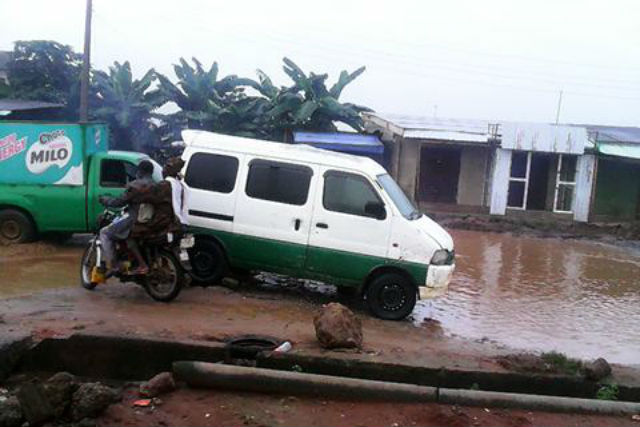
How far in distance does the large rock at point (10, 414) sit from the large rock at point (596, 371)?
4810 mm

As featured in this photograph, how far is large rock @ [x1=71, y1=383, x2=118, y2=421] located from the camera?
4527 millimetres

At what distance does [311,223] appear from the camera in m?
8.03

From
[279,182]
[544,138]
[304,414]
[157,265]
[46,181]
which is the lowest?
[304,414]

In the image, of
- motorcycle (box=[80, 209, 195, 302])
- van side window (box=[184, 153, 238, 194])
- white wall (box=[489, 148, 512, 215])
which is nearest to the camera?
motorcycle (box=[80, 209, 195, 302])

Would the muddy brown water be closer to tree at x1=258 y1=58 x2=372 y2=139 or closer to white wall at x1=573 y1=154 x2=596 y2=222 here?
white wall at x1=573 y1=154 x2=596 y2=222

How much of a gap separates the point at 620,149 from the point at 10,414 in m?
20.7

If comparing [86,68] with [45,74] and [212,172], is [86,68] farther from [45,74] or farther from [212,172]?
[212,172]

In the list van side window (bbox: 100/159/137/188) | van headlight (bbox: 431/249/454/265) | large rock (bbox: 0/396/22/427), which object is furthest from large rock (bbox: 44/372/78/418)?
van side window (bbox: 100/159/137/188)

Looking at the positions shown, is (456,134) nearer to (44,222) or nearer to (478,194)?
(478,194)

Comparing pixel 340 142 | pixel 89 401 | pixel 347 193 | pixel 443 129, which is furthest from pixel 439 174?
pixel 89 401

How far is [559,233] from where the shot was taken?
1906cm

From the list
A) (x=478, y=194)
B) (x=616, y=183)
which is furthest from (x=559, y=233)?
(x=616, y=183)

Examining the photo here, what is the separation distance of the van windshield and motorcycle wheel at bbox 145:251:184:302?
9.18 ft

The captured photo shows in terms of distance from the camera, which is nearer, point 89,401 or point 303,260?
point 89,401
